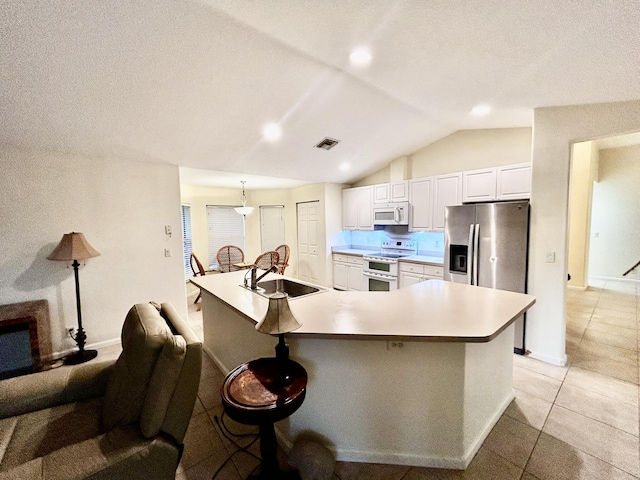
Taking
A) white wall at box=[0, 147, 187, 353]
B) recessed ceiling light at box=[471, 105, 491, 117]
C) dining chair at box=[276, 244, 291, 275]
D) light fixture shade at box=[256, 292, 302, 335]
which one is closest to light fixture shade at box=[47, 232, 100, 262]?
white wall at box=[0, 147, 187, 353]

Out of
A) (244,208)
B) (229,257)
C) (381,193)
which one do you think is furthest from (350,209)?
(229,257)

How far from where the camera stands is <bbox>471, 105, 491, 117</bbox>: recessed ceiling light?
2912 mm

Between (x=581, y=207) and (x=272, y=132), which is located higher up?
(x=272, y=132)

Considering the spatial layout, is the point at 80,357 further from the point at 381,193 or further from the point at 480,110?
the point at 480,110

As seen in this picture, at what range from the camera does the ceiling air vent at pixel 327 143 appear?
375 cm

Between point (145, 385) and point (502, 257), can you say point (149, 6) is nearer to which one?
point (145, 385)

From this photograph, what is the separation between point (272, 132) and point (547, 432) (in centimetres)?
370

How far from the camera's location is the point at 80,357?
2.99m

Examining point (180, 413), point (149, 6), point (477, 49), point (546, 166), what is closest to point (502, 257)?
point (546, 166)

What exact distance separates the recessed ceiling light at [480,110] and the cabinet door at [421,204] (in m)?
1.20

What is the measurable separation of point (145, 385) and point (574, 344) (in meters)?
4.27

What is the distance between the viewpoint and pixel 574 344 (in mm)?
3172

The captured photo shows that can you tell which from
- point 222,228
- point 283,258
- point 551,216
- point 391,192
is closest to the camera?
point 551,216

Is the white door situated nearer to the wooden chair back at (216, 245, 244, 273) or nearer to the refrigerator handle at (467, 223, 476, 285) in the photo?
the wooden chair back at (216, 245, 244, 273)
